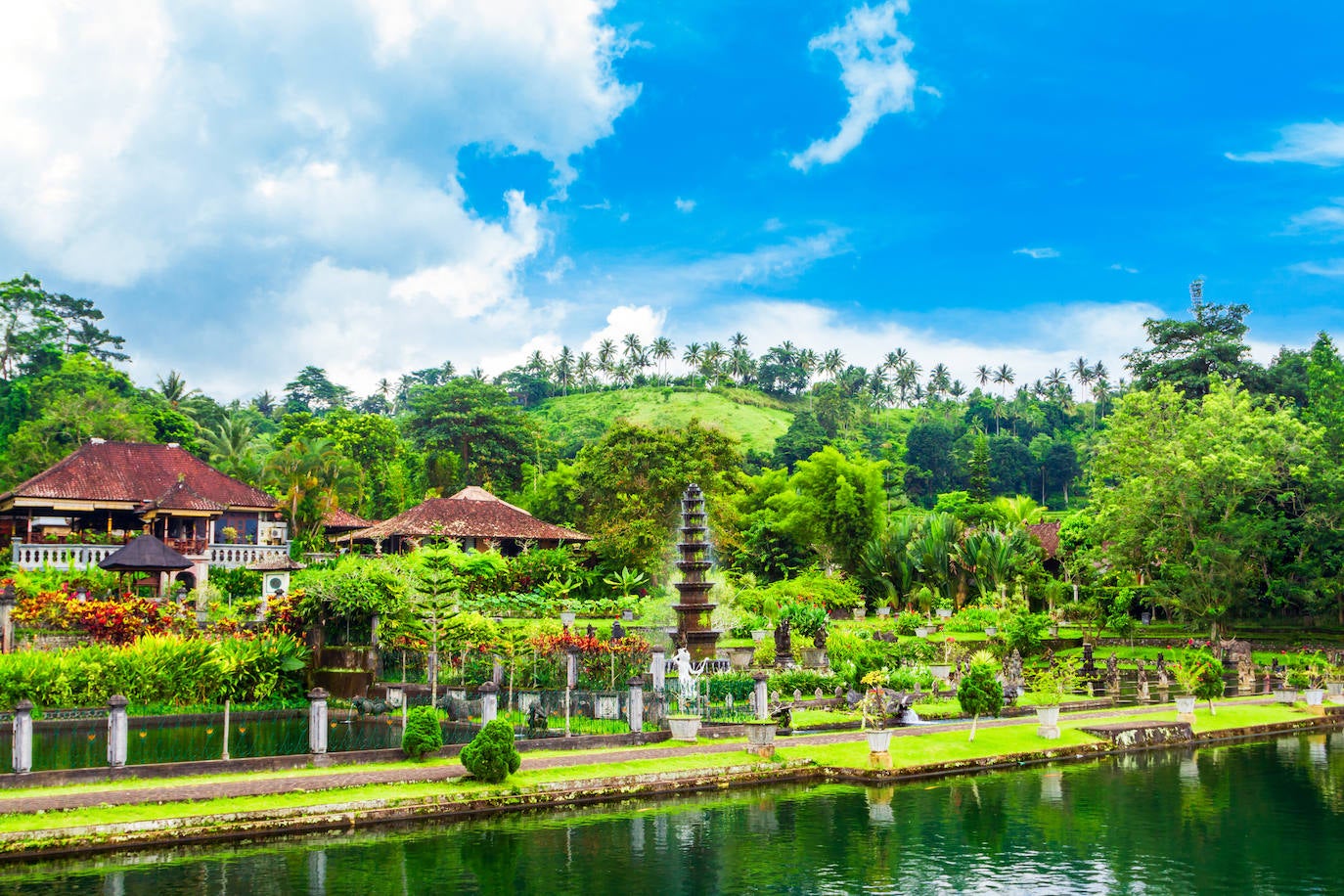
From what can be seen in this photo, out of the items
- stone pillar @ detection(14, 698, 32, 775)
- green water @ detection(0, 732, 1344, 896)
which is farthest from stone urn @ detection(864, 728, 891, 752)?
stone pillar @ detection(14, 698, 32, 775)

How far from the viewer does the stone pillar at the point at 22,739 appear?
51.9 feet

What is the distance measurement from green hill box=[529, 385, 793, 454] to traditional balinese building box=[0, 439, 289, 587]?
177 ft

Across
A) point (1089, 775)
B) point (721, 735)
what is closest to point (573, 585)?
point (721, 735)

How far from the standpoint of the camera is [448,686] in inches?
1030

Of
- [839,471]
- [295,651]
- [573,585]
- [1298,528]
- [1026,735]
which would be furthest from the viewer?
[839,471]

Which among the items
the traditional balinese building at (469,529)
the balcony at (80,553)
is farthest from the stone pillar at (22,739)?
the traditional balinese building at (469,529)

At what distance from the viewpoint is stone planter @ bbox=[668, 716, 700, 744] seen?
71.2 feet

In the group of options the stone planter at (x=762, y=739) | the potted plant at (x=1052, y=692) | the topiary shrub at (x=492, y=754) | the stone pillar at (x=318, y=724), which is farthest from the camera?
the potted plant at (x=1052, y=692)

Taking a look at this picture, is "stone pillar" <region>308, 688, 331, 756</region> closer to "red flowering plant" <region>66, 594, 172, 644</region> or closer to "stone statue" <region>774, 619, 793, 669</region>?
"red flowering plant" <region>66, 594, 172, 644</region>

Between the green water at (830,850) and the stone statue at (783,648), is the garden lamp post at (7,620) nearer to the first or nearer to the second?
the green water at (830,850)

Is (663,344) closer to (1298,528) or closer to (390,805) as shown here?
(1298,528)

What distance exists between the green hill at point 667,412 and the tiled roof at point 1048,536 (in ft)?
128

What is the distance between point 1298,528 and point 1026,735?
2345 centimetres

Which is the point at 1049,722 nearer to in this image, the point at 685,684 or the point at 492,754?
the point at 685,684
